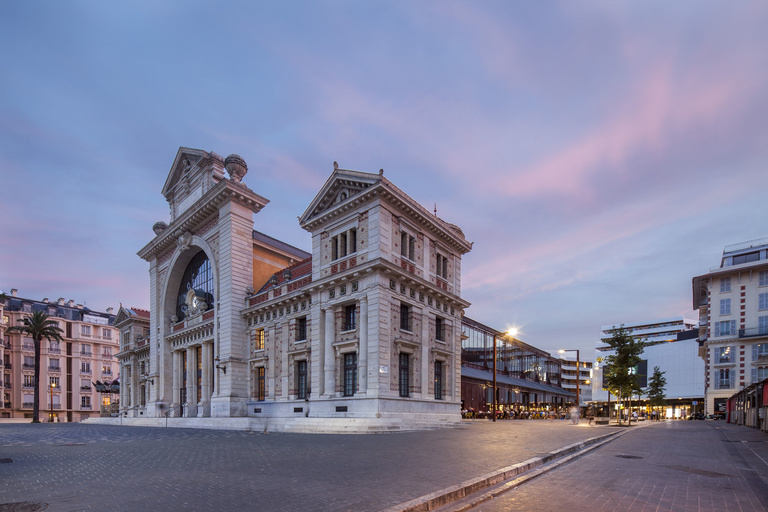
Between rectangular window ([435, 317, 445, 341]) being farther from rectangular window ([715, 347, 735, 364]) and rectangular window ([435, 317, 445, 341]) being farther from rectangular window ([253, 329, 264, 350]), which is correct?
rectangular window ([715, 347, 735, 364])

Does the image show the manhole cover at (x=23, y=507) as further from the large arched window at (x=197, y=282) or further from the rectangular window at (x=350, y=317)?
the large arched window at (x=197, y=282)

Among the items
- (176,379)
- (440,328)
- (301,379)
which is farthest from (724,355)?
(176,379)

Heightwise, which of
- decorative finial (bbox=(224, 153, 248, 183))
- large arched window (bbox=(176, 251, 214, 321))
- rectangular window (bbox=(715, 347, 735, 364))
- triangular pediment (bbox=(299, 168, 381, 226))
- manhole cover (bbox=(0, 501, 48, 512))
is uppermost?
decorative finial (bbox=(224, 153, 248, 183))

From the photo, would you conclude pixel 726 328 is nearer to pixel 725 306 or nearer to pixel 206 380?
pixel 725 306

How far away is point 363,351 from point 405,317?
3.71 m

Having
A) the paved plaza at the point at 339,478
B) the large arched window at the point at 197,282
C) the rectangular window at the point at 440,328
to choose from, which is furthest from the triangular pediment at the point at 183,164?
the paved plaza at the point at 339,478

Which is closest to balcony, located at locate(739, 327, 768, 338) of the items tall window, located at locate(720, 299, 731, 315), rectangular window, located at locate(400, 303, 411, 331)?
tall window, located at locate(720, 299, 731, 315)

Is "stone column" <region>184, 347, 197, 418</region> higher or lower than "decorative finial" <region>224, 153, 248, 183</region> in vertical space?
lower

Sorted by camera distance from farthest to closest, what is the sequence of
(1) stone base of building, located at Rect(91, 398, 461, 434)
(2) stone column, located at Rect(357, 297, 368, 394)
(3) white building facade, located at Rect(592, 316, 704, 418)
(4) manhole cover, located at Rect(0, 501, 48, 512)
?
(3) white building facade, located at Rect(592, 316, 704, 418)
(2) stone column, located at Rect(357, 297, 368, 394)
(1) stone base of building, located at Rect(91, 398, 461, 434)
(4) manhole cover, located at Rect(0, 501, 48, 512)

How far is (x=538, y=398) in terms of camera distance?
214ft

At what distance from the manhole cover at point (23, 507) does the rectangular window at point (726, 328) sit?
67.0m

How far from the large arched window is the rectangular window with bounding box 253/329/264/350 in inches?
299

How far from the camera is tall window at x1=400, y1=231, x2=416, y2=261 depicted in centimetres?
2862

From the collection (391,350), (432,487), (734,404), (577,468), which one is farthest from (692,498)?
(734,404)
